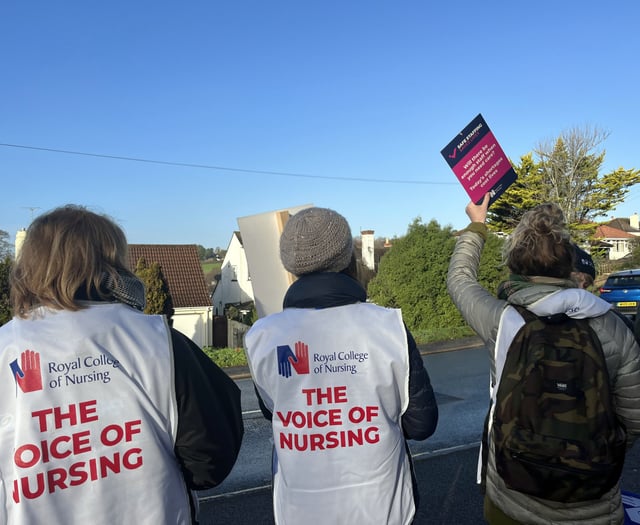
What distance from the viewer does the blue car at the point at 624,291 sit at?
15.7 meters

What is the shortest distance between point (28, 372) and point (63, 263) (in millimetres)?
345

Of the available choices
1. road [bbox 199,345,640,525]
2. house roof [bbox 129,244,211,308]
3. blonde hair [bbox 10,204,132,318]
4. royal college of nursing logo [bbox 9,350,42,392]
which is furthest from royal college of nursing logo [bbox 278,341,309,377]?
house roof [bbox 129,244,211,308]

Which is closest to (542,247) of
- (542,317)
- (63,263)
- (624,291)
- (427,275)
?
(542,317)

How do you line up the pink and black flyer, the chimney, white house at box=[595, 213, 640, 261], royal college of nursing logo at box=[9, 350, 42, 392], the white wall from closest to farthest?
royal college of nursing logo at box=[9, 350, 42, 392] < the pink and black flyer < the white wall < the chimney < white house at box=[595, 213, 640, 261]

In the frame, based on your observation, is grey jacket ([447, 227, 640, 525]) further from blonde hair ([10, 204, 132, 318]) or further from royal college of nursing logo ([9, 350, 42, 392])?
royal college of nursing logo ([9, 350, 42, 392])

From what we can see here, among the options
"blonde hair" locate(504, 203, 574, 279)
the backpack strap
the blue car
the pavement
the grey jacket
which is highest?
"blonde hair" locate(504, 203, 574, 279)

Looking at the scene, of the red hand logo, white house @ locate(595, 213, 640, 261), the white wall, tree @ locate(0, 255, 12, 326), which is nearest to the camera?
the red hand logo

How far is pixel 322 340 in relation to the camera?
6.35 ft

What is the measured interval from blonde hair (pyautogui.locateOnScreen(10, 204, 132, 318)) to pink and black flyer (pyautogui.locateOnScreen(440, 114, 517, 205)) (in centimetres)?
180

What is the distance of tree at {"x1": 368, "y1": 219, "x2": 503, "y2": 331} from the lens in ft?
56.0

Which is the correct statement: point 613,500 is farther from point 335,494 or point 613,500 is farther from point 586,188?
point 586,188

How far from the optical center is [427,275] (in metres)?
17.0

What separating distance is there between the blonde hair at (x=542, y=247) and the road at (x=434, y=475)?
1618 mm

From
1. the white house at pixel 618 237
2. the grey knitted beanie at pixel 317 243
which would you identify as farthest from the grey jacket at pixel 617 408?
the white house at pixel 618 237
